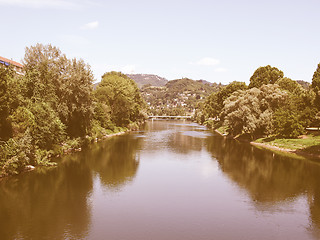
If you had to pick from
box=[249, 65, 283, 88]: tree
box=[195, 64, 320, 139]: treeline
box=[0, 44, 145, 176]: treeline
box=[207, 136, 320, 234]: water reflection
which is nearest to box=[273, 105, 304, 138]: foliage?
box=[195, 64, 320, 139]: treeline

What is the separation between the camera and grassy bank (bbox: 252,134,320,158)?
62.9 meters

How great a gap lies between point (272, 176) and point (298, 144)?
27326 mm

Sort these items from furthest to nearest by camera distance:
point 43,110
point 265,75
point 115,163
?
1. point 265,75
2. point 115,163
3. point 43,110

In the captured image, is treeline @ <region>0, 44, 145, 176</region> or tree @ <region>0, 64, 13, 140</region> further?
treeline @ <region>0, 44, 145, 176</region>

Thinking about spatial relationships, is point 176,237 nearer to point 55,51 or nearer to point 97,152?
point 97,152

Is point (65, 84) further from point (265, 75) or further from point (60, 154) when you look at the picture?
point (265, 75)

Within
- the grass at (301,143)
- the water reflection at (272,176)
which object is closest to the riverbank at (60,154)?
the water reflection at (272,176)

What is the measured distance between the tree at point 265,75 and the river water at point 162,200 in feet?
253

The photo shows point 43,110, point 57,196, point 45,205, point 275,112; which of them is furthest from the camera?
point 275,112

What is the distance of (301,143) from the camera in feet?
225

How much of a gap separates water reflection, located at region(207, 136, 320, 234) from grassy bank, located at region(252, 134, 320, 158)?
5.32 meters

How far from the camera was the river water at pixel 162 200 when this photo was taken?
2595 centimetres

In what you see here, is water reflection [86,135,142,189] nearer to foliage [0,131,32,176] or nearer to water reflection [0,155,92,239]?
water reflection [0,155,92,239]

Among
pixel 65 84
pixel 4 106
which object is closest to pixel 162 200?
pixel 4 106
